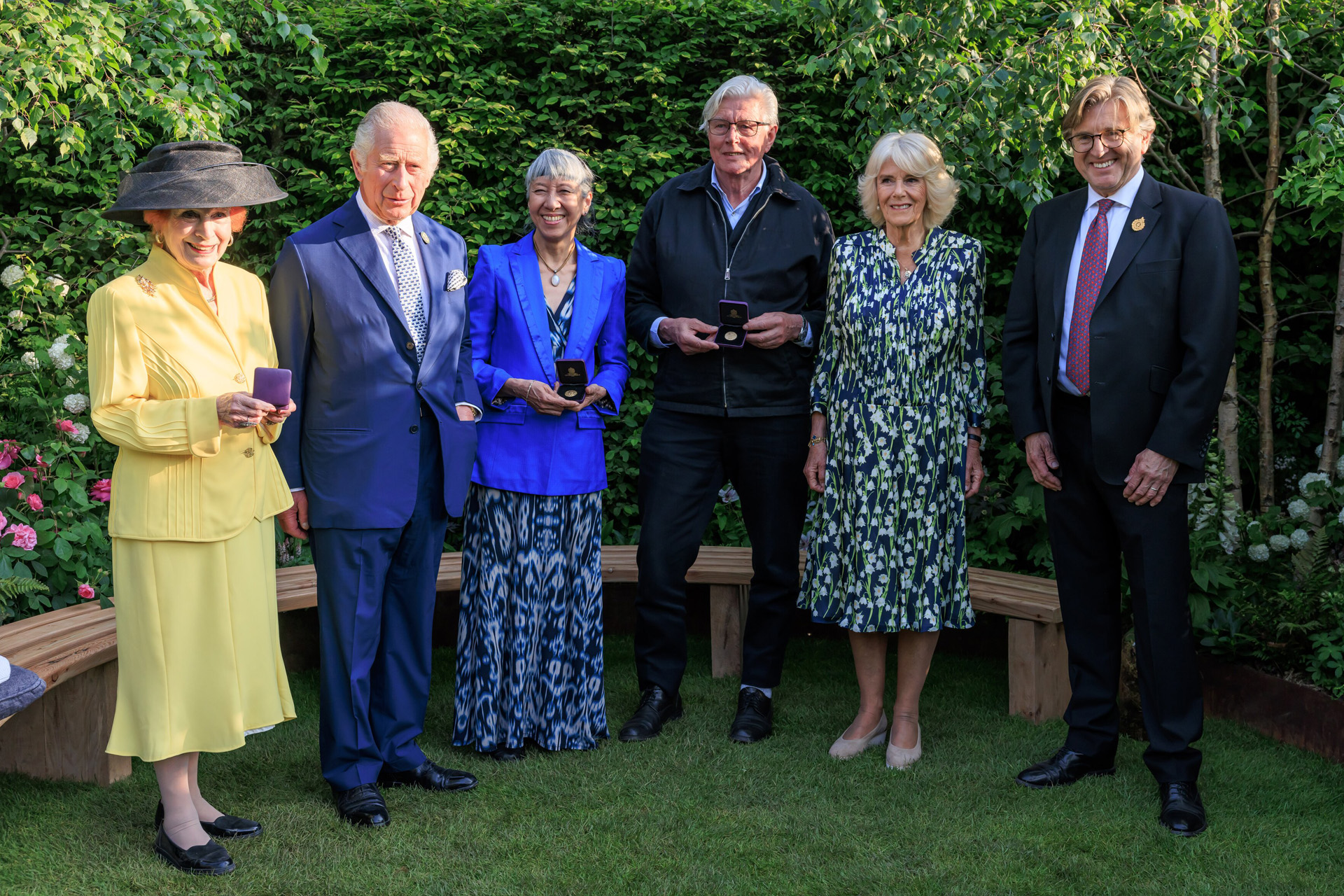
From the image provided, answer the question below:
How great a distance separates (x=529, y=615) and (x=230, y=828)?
3.72 feet

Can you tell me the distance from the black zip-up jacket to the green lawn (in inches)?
50.2

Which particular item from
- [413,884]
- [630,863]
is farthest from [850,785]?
[413,884]

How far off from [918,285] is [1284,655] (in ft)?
6.48

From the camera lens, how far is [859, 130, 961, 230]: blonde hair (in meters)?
3.66

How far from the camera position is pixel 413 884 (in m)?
3.02

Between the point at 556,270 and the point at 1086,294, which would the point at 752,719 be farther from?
the point at 1086,294

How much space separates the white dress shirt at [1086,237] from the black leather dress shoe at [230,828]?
278 cm

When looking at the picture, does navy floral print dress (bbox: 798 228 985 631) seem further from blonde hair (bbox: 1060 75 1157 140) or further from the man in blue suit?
the man in blue suit

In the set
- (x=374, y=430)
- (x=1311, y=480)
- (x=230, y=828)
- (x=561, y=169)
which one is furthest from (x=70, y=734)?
(x=1311, y=480)

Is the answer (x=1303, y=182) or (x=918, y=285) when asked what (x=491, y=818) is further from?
(x=1303, y=182)

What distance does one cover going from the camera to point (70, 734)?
3.71 meters

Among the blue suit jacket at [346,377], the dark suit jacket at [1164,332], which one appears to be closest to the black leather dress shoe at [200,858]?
the blue suit jacket at [346,377]

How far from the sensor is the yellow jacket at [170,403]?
2859 millimetres

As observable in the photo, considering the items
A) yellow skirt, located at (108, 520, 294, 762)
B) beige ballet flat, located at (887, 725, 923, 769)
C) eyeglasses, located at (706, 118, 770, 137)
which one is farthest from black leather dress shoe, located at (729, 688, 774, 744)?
eyeglasses, located at (706, 118, 770, 137)
